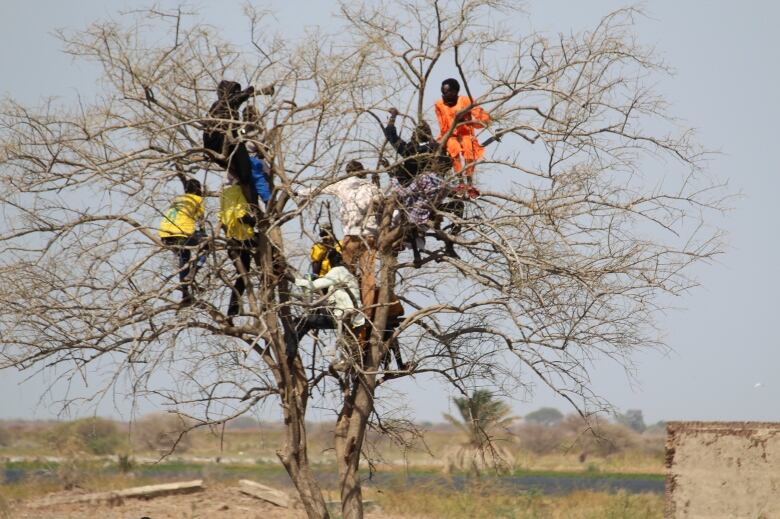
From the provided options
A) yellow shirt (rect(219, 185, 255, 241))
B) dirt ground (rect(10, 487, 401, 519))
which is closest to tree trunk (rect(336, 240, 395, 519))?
yellow shirt (rect(219, 185, 255, 241))

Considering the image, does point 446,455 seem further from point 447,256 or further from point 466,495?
point 447,256

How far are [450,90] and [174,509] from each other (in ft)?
31.7

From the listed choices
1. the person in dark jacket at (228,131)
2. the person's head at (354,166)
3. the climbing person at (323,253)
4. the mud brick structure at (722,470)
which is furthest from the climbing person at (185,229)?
the mud brick structure at (722,470)

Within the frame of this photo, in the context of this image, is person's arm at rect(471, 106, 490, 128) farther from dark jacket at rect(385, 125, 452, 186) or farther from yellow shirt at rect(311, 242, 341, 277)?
yellow shirt at rect(311, 242, 341, 277)

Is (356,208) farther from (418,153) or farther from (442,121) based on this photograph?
(442,121)

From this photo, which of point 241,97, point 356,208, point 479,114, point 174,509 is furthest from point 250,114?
point 174,509

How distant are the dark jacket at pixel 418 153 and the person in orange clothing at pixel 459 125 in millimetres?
145

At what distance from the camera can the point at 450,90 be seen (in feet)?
37.0

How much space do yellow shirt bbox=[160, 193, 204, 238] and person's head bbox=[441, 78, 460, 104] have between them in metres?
2.50

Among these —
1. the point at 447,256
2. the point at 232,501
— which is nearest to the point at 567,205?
the point at 447,256

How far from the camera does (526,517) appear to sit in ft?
66.4

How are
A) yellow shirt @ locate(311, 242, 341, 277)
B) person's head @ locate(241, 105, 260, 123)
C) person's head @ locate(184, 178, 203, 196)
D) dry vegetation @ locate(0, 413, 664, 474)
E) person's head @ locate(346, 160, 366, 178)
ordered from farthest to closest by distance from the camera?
dry vegetation @ locate(0, 413, 664, 474)
yellow shirt @ locate(311, 242, 341, 277)
person's head @ locate(346, 160, 366, 178)
person's head @ locate(184, 178, 203, 196)
person's head @ locate(241, 105, 260, 123)

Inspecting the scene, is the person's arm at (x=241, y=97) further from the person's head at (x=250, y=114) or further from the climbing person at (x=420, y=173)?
the climbing person at (x=420, y=173)

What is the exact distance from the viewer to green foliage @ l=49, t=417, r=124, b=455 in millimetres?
30719
